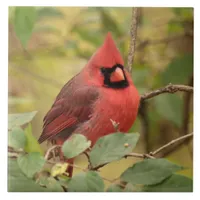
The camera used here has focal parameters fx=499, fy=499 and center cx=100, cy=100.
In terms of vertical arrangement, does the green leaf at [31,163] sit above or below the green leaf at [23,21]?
below

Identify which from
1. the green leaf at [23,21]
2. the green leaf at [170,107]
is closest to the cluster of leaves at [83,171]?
the green leaf at [170,107]

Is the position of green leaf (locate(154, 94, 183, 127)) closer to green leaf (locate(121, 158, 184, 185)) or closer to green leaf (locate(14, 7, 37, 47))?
green leaf (locate(121, 158, 184, 185))

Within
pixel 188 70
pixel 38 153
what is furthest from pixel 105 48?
pixel 38 153

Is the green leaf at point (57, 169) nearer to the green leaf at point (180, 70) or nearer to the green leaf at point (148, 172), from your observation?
the green leaf at point (148, 172)

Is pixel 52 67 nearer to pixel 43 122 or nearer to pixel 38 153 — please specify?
pixel 43 122

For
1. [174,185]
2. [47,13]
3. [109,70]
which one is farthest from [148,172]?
[47,13]

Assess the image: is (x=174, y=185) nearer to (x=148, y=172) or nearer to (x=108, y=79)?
(x=148, y=172)

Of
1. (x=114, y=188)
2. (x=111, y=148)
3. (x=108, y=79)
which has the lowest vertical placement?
(x=114, y=188)
